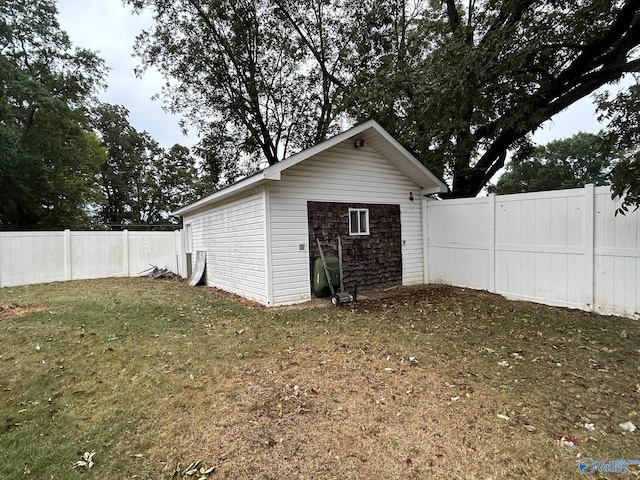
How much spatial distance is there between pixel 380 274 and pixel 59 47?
61.0 ft

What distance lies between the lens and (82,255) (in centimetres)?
1112

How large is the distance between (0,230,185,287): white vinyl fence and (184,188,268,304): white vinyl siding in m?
3.46

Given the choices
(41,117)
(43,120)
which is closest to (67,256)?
(43,120)

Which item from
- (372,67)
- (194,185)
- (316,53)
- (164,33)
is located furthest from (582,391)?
(194,185)

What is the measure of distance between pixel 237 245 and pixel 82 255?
7235 mm

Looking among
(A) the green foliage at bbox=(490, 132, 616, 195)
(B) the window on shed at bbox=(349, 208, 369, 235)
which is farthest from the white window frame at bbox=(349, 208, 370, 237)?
(A) the green foliage at bbox=(490, 132, 616, 195)

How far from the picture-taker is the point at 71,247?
35.7ft

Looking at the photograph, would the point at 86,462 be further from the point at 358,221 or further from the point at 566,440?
the point at 358,221

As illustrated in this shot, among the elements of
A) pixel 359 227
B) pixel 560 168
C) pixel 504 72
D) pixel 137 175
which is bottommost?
pixel 359 227

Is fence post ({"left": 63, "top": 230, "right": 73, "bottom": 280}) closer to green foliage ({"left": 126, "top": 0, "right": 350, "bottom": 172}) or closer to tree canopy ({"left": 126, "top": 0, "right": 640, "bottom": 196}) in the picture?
green foliage ({"left": 126, "top": 0, "right": 350, "bottom": 172})

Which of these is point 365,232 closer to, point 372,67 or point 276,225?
point 276,225
